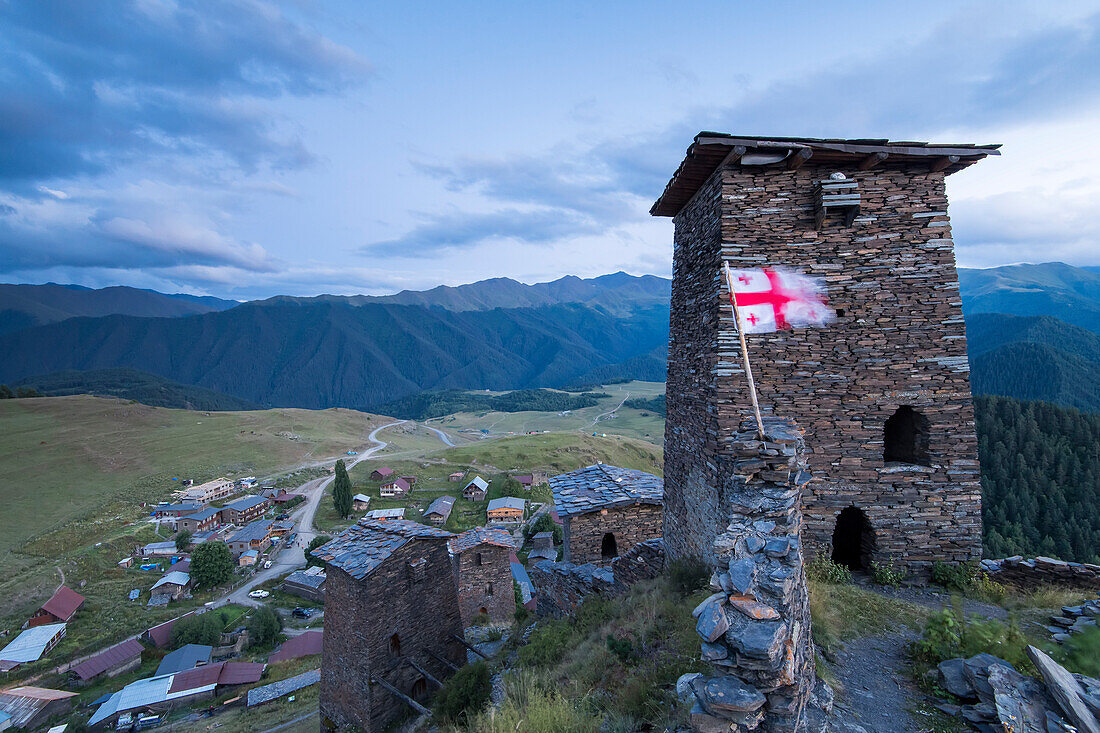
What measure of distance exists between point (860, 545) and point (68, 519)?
3064 inches

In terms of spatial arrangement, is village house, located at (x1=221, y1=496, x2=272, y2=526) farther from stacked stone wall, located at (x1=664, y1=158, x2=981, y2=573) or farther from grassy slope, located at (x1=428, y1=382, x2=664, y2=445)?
grassy slope, located at (x1=428, y1=382, x2=664, y2=445)

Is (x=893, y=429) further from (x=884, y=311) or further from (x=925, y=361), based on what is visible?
(x=884, y=311)

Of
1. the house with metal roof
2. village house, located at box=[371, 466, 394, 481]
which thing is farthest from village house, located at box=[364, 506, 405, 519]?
the house with metal roof

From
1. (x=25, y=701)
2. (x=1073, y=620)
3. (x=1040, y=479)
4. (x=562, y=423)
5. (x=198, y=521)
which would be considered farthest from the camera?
(x=562, y=423)

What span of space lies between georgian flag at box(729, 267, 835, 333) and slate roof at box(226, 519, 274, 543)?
5972 cm

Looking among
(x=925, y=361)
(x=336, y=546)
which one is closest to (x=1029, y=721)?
(x=925, y=361)

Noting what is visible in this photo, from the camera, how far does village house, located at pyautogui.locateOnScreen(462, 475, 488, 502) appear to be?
66.8m

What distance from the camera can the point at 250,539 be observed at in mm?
51719

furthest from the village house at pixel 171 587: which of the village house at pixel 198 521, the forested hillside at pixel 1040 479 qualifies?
the forested hillside at pixel 1040 479

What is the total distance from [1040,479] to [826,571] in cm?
7857

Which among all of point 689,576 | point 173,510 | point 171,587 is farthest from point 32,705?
point 689,576

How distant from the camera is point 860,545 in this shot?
9.95 meters

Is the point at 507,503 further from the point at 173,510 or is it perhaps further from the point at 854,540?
the point at 854,540

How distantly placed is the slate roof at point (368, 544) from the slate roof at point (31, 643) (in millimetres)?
38449
